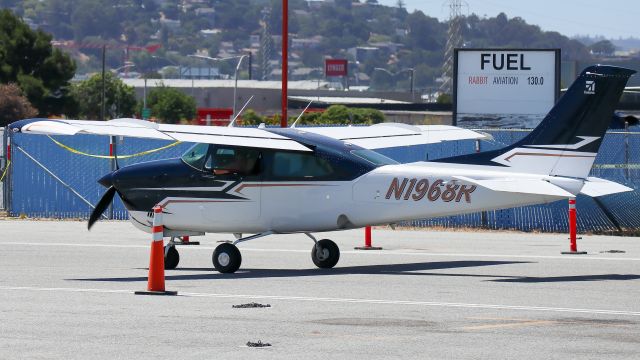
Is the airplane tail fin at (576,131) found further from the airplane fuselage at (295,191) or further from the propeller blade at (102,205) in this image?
the propeller blade at (102,205)

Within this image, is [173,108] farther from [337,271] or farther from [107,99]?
[337,271]

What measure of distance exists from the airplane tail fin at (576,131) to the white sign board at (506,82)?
20.5 meters

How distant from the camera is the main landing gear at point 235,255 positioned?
18.8 meters

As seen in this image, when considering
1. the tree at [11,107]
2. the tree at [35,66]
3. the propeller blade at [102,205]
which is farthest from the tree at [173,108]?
the propeller blade at [102,205]

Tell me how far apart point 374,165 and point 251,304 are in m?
4.48

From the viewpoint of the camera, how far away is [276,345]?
1193cm

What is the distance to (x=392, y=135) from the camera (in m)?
21.5

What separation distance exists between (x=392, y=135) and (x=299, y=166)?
3072 millimetres

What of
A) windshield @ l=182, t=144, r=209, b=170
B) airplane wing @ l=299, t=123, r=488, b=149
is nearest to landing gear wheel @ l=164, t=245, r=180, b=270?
windshield @ l=182, t=144, r=209, b=170

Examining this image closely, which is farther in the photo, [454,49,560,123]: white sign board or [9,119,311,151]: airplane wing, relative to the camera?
[454,49,560,123]: white sign board

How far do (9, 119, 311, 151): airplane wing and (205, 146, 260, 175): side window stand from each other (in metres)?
0.26

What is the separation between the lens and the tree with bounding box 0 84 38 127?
235 feet

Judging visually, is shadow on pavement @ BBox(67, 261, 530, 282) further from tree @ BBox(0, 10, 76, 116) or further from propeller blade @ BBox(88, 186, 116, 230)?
tree @ BBox(0, 10, 76, 116)

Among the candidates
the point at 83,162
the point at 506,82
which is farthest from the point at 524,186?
the point at 506,82
